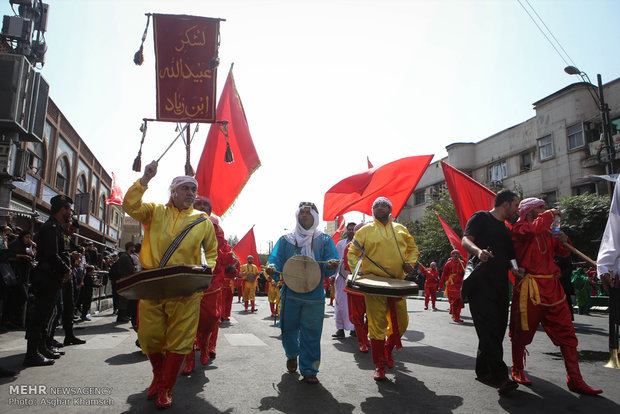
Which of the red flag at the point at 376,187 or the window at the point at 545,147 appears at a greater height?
the window at the point at 545,147

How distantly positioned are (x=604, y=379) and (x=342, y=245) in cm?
491

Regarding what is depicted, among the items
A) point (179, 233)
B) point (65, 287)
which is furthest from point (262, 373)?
point (65, 287)

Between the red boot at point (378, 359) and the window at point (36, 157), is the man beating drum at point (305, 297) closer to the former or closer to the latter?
the red boot at point (378, 359)

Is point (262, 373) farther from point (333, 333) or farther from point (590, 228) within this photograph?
point (590, 228)

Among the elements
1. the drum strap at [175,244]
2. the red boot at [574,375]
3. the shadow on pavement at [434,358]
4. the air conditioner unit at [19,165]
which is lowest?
the shadow on pavement at [434,358]

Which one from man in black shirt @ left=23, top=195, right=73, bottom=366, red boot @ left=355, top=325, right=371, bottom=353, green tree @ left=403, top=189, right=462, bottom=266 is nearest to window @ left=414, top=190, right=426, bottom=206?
green tree @ left=403, top=189, right=462, bottom=266

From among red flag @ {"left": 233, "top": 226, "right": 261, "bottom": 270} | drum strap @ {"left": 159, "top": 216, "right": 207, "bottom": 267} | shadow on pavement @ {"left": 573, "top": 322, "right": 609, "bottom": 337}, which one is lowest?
shadow on pavement @ {"left": 573, "top": 322, "right": 609, "bottom": 337}

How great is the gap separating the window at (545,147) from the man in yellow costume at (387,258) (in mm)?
25803

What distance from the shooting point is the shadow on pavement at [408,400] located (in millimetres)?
3535

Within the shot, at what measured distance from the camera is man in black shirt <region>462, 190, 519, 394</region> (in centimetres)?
431

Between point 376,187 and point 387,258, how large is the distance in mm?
4657

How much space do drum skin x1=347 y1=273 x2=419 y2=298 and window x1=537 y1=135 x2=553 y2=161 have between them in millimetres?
26405

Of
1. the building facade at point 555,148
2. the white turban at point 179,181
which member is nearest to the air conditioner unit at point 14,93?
the white turban at point 179,181

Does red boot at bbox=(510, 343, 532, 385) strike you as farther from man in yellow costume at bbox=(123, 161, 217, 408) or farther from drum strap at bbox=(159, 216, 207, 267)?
drum strap at bbox=(159, 216, 207, 267)
